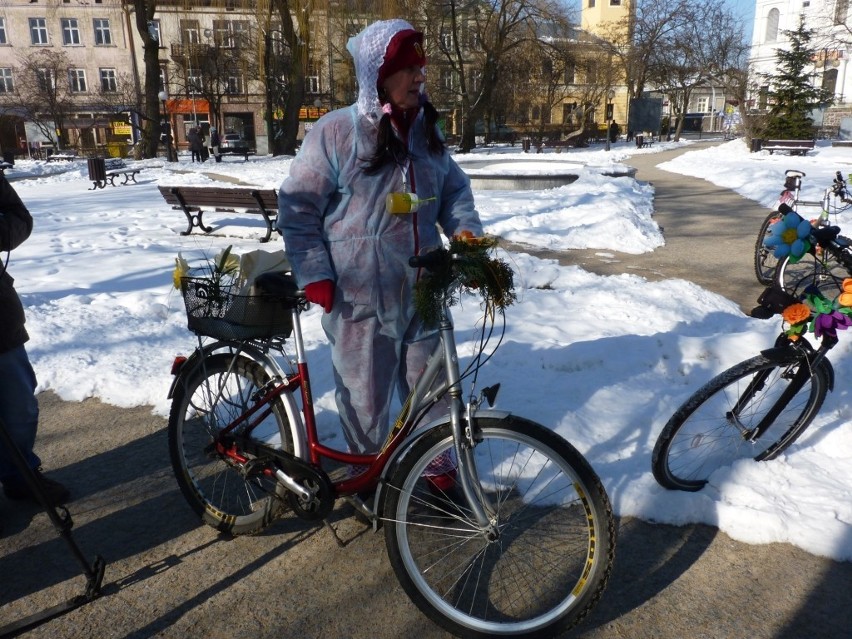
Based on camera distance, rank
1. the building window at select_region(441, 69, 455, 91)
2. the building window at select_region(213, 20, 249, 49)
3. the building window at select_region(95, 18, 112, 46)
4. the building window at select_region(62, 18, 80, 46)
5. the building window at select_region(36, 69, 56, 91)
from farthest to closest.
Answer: the building window at select_region(95, 18, 112, 46), the building window at select_region(62, 18, 80, 46), the building window at select_region(213, 20, 249, 49), the building window at select_region(36, 69, 56, 91), the building window at select_region(441, 69, 455, 91)

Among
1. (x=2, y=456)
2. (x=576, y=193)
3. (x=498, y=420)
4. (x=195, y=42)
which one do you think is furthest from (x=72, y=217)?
(x=195, y=42)

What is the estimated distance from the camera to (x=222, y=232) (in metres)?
11.0

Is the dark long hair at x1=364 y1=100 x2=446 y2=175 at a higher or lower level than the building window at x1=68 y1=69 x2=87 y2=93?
lower

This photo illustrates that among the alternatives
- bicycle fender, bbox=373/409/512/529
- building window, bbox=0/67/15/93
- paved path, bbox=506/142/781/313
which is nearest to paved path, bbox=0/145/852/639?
bicycle fender, bbox=373/409/512/529

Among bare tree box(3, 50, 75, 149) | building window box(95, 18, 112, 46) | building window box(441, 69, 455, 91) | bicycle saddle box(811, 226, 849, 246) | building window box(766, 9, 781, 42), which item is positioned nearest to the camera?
bicycle saddle box(811, 226, 849, 246)

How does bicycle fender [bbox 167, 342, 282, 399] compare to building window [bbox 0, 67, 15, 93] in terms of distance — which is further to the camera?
building window [bbox 0, 67, 15, 93]

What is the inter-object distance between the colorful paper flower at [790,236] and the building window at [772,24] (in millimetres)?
73067

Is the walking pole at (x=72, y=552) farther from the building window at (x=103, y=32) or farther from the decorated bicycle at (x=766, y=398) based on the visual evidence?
the building window at (x=103, y=32)

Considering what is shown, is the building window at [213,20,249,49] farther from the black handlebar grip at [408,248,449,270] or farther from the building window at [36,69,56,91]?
the black handlebar grip at [408,248,449,270]

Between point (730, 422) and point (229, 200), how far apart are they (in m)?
8.39

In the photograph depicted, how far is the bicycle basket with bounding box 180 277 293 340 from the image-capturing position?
8.74 feet

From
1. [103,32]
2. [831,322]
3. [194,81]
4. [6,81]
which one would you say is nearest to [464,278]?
[831,322]

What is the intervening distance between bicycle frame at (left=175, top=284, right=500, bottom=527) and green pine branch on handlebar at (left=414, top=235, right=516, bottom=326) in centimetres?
6

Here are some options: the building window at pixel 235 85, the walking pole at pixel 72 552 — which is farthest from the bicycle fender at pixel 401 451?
the building window at pixel 235 85
